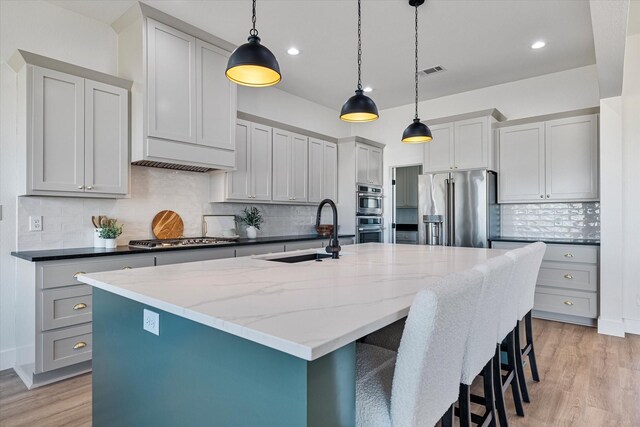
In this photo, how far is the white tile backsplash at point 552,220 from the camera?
4219 millimetres

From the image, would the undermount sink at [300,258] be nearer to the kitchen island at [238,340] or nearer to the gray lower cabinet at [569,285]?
the kitchen island at [238,340]

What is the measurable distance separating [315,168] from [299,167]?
33cm

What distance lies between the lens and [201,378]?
1.16m

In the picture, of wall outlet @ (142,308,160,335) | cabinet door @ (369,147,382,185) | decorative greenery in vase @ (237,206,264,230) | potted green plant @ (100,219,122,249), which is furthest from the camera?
cabinet door @ (369,147,382,185)

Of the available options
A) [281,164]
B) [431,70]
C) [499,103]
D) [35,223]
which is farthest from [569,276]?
[35,223]

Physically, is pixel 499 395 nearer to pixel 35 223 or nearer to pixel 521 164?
pixel 521 164

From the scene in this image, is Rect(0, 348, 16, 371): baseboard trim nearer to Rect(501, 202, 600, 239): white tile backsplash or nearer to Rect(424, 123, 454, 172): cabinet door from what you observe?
Rect(424, 123, 454, 172): cabinet door

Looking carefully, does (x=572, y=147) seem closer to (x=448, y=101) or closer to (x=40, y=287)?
(x=448, y=101)

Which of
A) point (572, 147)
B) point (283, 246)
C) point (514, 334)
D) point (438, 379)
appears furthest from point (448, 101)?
point (438, 379)

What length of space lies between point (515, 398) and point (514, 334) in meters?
0.36

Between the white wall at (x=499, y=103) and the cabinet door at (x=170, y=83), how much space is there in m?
2.87

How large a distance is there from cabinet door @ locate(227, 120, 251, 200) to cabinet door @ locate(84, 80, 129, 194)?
110 centimetres

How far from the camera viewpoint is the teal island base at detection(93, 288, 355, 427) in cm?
93

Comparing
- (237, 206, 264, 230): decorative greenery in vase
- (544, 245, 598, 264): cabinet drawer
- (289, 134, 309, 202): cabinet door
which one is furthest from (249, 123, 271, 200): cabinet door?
(544, 245, 598, 264): cabinet drawer
